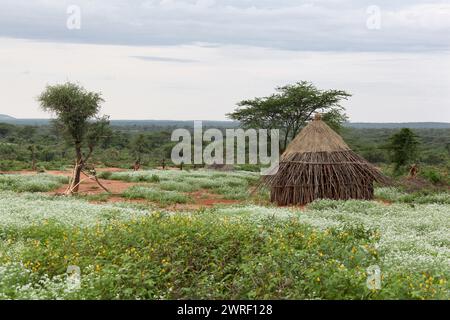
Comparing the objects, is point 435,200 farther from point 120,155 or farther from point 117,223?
point 120,155

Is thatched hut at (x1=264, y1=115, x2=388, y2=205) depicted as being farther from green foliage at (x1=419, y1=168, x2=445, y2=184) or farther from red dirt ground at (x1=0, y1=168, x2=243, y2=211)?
green foliage at (x1=419, y1=168, x2=445, y2=184)

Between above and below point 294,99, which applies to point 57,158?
below

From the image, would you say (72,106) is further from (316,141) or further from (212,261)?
(212,261)

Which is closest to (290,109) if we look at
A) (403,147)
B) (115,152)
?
(403,147)

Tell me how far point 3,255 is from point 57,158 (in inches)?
2120

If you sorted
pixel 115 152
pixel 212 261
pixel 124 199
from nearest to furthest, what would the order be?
1. pixel 212 261
2. pixel 124 199
3. pixel 115 152

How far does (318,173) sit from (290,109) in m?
17.6

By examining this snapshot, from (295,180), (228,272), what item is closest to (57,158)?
(295,180)

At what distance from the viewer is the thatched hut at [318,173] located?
24219 mm

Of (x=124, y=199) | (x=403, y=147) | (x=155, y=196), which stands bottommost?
(x=124, y=199)

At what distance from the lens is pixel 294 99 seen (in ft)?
135

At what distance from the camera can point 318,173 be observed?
24203mm

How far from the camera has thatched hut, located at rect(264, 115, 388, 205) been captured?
79.5 ft
